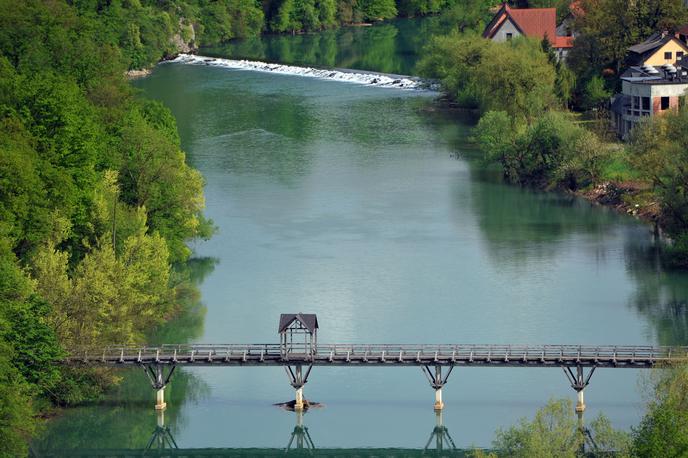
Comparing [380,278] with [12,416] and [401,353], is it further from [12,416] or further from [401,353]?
[12,416]

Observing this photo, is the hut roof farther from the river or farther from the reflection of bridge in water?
the reflection of bridge in water

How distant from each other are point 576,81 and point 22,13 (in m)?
44.4

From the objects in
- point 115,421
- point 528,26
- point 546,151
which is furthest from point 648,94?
point 115,421

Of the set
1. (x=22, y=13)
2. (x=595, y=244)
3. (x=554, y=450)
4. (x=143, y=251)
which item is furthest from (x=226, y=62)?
(x=554, y=450)

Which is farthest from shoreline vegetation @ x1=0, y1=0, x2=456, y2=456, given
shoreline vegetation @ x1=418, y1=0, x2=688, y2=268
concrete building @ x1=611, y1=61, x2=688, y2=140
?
concrete building @ x1=611, y1=61, x2=688, y2=140

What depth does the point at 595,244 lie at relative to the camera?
109375 millimetres

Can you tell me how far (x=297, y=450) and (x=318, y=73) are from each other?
333ft

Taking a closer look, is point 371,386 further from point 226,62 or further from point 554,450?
point 226,62

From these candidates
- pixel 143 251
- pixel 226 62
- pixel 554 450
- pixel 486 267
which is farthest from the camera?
pixel 226 62

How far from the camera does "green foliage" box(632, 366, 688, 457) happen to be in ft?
209

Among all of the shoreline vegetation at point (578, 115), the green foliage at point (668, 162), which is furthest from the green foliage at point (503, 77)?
the green foliage at point (668, 162)

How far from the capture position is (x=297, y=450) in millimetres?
77500

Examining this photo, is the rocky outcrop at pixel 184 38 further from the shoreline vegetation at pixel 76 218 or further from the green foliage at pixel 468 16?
the shoreline vegetation at pixel 76 218

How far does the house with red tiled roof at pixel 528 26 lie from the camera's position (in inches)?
6353
